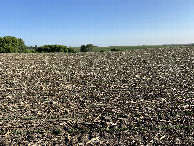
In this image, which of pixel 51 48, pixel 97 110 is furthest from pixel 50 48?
pixel 97 110

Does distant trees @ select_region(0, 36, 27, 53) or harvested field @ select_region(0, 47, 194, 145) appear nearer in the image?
harvested field @ select_region(0, 47, 194, 145)

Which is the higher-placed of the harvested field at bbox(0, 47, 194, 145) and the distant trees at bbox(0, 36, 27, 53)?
the distant trees at bbox(0, 36, 27, 53)

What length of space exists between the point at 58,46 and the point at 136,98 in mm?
32970

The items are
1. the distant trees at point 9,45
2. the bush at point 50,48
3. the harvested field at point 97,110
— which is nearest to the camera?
the harvested field at point 97,110

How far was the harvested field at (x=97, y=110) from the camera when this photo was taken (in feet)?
13.3

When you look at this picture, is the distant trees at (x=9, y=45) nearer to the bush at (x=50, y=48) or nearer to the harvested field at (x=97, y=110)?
the bush at (x=50, y=48)

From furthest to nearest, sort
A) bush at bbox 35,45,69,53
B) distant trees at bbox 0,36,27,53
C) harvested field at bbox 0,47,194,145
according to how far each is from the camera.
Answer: bush at bbox 35,45,69,53, distant trees at bbox 0,36,27,53, harvested field at bbox 0,47,194,145

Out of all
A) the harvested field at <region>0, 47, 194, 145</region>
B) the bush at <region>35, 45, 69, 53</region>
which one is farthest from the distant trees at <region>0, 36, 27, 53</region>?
the harvested field at <region>0, 47, 194, 145</region>

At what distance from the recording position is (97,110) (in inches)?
217

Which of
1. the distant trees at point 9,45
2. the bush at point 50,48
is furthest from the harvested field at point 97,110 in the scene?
the bush at point 50,48

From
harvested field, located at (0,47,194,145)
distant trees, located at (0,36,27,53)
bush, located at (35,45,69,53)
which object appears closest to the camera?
harvested field, located at (0,47,194,145)

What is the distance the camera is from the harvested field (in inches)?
159

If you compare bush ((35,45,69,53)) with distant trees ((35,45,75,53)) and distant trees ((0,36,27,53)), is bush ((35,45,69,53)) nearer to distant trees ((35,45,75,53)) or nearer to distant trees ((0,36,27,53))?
distant trees ((35,45,75,53))

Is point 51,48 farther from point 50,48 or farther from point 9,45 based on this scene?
point 9,45
